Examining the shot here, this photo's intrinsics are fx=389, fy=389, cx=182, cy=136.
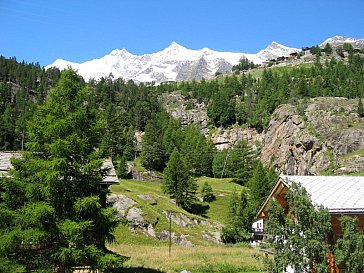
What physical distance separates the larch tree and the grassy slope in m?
3.22

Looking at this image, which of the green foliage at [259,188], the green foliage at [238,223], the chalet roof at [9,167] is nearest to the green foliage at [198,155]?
the green foliage at [259,188]

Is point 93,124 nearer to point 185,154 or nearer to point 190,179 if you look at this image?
point 190,179

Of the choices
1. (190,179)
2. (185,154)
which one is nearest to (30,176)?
(190,179)

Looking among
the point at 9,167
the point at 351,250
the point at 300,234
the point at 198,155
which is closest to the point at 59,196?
the point at 9,167

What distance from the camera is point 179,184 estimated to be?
258 feet

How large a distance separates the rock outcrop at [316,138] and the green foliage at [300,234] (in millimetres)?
79365

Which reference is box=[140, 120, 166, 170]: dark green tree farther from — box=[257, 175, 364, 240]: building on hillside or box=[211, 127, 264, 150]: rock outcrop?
box=[257, 175, 364, 240]: building on hillside

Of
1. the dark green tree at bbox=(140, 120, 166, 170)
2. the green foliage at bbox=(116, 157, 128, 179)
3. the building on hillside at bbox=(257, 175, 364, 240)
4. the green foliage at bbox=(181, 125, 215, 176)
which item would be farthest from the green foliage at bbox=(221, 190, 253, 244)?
the dark green tree at bbox=(140, 120, 166, 170)

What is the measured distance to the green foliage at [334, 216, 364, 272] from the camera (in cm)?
1060

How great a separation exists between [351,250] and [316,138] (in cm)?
9824

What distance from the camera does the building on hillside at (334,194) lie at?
15461mm

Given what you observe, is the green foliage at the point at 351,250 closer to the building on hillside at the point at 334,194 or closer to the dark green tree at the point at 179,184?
the building on hillside at the point at 334,194

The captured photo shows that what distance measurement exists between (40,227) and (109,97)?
16974 centimetres

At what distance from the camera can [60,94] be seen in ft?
62.4
